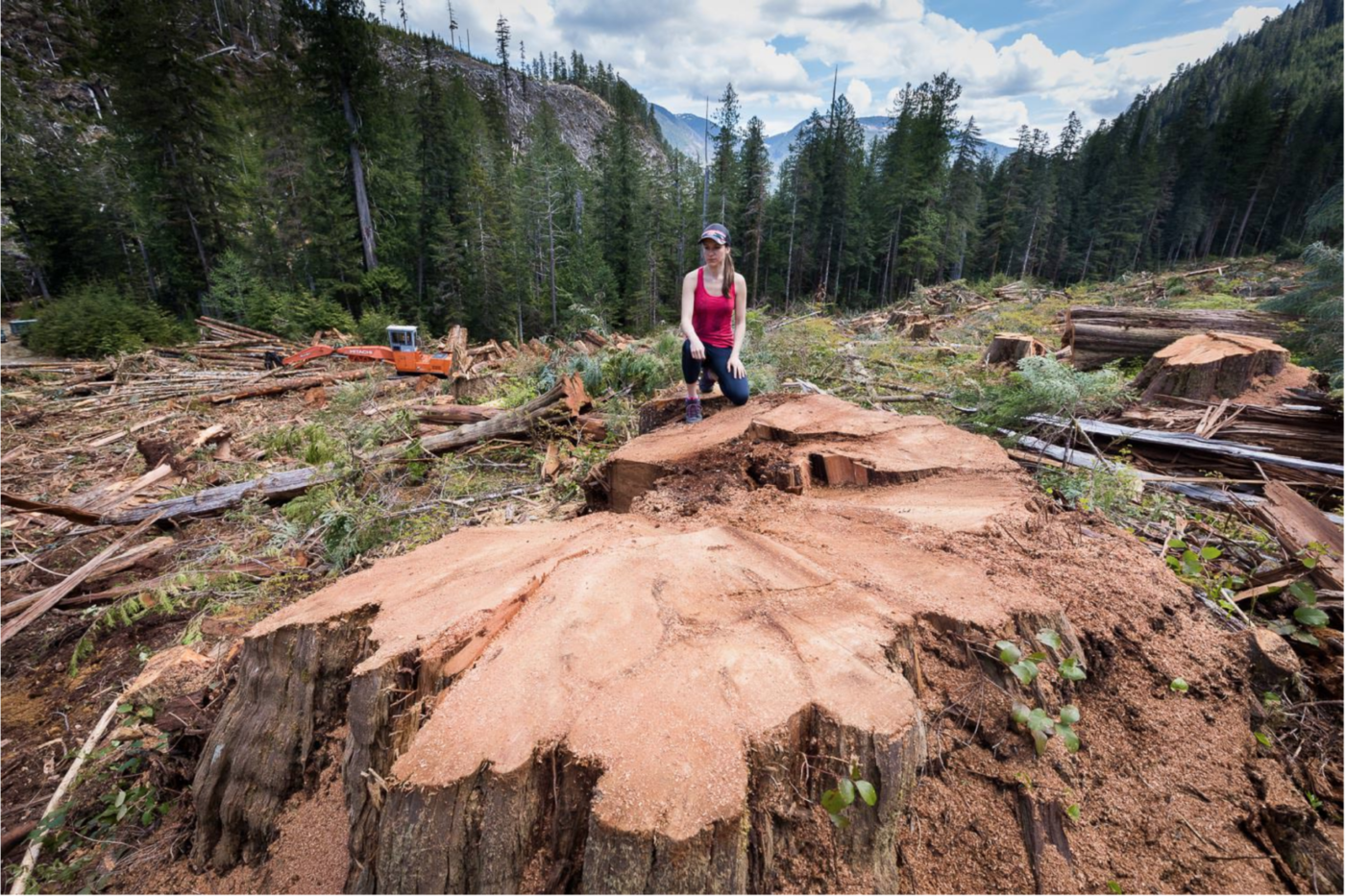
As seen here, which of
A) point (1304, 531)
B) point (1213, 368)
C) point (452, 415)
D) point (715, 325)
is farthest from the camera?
point (452, 415)

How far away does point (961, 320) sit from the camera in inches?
674

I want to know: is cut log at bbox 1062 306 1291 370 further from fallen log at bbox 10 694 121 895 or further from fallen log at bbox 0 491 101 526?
fallen log at bbox 0 491 101 526

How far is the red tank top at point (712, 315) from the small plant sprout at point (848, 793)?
299 centimetres

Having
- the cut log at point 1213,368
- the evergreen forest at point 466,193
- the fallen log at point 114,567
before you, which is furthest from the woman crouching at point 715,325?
the evergreen forest at point 466,193

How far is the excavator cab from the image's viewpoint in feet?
45.7

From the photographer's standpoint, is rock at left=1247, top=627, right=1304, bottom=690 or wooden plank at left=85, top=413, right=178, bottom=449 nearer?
rock at left=1247, top=627, right=1304, bottom=690

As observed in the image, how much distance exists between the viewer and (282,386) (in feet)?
41.0

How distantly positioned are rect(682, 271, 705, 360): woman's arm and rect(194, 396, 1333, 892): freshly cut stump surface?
149 centimetres

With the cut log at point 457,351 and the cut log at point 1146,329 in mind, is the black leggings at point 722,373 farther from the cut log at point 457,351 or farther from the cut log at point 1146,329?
the cut log at point 457,351

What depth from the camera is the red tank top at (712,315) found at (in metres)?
3.76

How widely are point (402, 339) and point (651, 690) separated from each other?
1529 cm

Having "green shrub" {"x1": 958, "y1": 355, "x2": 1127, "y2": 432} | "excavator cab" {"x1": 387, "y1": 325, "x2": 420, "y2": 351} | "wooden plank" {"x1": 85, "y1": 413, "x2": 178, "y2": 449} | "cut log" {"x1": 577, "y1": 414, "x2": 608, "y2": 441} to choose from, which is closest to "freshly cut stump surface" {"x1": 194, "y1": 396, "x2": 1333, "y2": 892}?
"green shrub" {"x1": 958, "y1": 355, "x2": 1127, "y2": 432}

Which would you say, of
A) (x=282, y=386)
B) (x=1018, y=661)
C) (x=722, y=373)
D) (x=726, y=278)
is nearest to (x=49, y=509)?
(x=722, y=373)

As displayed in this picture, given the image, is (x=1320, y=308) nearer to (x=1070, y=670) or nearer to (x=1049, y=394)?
(x=1049, y=394)
